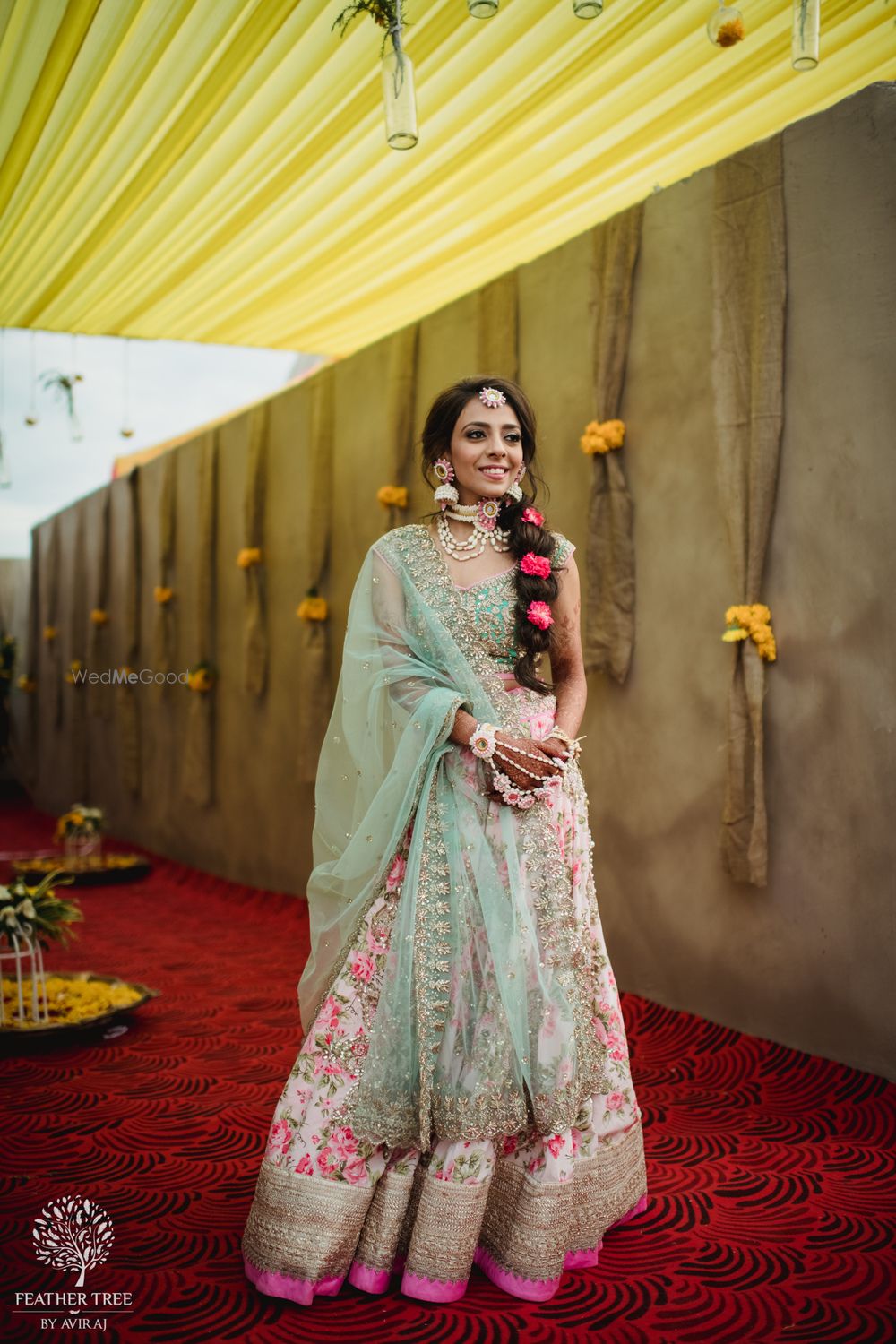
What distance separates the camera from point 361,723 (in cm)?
234

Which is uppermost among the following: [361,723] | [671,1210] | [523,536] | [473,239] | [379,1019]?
[473,239]

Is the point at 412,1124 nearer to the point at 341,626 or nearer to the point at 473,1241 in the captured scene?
the point at 473,1241

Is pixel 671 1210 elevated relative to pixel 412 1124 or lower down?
lower down

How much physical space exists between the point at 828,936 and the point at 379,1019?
1.70 metres

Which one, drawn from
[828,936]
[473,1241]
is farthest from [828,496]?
[473,1241]

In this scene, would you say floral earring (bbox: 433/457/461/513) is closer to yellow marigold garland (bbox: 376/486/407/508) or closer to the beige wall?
the beige wall

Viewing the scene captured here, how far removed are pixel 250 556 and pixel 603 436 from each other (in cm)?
318

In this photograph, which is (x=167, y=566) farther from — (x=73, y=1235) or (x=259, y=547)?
(x=73, y=1235)

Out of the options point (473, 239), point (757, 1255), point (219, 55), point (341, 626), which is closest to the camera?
point (757, 1255)

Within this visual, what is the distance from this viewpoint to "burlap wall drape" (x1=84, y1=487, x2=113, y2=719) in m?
9.55

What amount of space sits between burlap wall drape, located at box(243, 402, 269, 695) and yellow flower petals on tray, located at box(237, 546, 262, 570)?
0.06 feet

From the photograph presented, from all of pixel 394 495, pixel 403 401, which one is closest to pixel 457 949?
pixel 394 495

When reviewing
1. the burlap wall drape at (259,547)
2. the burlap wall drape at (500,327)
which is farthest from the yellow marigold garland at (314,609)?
the burlap wall drape at (500,327)

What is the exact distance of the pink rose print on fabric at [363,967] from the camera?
217cm
